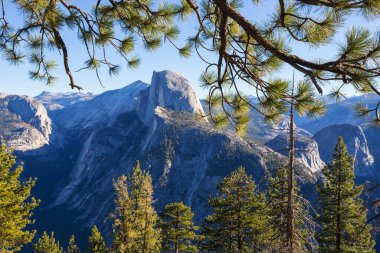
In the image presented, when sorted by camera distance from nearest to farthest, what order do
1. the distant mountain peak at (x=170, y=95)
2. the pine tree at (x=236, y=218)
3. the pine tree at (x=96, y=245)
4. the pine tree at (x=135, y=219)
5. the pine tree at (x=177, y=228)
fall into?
1. the pine tree at (x=236, y=218)
2. the pine tree at (x=135, y=219)
3. the pine tree at (x=177, y=228)
4. the pine tree at (x=96, y=245)
5. the distant mountain peak at (x=170, y=95)

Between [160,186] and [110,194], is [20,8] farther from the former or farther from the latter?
[110,194]

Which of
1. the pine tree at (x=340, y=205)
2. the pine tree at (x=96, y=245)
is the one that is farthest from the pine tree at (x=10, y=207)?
the pine tree at (x=340, y=205)

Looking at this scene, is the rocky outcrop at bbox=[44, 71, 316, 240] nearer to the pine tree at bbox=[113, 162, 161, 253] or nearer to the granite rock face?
the granite rock face

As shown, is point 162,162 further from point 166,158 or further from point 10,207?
point 10,207

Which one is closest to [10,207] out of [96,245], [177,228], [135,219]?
[135,219]

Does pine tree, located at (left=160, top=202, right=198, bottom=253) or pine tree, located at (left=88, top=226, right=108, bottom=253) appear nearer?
pine tree, located at (left=160, top=202, right=198, bottom=253)

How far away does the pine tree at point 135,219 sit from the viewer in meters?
Answer: 20.0

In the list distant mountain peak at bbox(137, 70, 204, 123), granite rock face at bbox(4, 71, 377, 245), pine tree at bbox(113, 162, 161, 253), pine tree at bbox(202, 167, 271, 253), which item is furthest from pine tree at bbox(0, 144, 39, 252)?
distant mountain peak at bbox(137, 70, 204, 123)

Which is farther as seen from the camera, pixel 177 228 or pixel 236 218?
pixel 177 228

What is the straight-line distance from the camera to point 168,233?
22391 millimetres

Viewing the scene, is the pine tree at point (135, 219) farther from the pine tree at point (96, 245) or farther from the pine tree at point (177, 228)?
the pine tree at point (96, 245)

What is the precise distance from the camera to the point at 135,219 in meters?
20.6

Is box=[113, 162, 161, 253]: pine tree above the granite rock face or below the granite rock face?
below

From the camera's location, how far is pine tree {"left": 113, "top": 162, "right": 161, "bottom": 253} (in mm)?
19983
